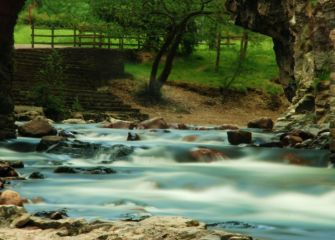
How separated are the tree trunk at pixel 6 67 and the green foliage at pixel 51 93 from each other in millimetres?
9502

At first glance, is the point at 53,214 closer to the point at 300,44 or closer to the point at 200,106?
the point at 300,44

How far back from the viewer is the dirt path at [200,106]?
118 ft

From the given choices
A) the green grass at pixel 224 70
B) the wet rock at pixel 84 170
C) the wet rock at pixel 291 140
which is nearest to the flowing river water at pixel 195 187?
the wet rock at pixel 84 170

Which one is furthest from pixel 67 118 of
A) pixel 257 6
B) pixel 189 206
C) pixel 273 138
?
pixel 189 206

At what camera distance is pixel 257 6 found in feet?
97.5

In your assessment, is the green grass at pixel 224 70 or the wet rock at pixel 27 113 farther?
the green grass at pixel 224 70

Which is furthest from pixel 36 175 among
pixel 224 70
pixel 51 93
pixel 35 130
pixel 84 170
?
pixel 224 70

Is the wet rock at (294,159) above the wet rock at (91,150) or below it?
above

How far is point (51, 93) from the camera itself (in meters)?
31.7

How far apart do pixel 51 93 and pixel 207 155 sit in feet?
49.2

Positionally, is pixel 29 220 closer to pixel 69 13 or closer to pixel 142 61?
pixel 69 13

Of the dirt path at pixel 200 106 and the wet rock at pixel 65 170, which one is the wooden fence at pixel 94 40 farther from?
the wet rock at pixel 65 170

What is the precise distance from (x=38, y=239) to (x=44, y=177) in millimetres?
5896

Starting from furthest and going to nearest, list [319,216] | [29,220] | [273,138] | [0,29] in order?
[273,138]
[0,29]
[319,216]
[29,220]
